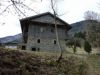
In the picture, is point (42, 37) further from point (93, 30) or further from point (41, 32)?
point (93, 30)

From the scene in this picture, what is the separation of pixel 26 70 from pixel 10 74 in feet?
4.77

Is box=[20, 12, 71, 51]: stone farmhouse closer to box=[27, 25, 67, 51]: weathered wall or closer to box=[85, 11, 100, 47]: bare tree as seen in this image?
box=[27, 25, 67, 51]: weathered wall

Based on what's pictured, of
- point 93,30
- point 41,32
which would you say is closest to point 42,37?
point 41,32

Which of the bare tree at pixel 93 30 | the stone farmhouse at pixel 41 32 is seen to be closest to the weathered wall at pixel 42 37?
the stone farmhouse at pixel 41 32

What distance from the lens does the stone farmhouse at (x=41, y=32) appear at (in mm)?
44594

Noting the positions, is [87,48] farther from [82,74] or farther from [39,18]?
[82,74]

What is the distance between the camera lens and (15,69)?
42.9 feet

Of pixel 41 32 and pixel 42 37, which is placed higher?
pixel 41 32

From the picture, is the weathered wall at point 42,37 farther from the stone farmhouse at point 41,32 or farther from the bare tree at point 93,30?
the bare tree at point 93,30

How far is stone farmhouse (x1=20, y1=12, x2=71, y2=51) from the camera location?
146 feet

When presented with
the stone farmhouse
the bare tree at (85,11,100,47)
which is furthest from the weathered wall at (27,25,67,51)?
the bare tree at (85,11,100,47)

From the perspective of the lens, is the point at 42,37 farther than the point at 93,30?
No

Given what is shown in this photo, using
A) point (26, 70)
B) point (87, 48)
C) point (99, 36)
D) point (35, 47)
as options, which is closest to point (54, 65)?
point (26, 70)

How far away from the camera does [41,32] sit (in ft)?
150
